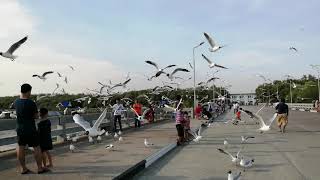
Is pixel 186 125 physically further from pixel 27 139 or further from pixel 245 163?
pixel 27 139

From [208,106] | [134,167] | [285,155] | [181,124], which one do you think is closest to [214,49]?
[181,124]

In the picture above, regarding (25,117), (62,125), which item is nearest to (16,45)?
(62,125)

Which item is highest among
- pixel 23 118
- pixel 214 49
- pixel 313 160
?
pixel 214 49

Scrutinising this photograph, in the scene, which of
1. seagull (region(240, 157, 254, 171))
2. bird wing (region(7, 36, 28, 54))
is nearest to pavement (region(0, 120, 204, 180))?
seagull (region(240, 157, 254, 171))

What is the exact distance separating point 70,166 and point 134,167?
4.57 feet

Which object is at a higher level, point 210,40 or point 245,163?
point 210,40

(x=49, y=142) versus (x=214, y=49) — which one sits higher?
(x=214, y=49)

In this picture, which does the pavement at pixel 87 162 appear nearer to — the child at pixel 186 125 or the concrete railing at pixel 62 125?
the concrete railing at pixel 62 125

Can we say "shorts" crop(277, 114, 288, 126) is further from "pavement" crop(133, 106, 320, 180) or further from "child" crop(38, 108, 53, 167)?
"child" crop(38, 108, 53, 167)

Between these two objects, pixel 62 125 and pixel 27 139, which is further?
pixel 62 125

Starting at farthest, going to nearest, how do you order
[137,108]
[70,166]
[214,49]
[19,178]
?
1. [137,108]
2. [214,49]
3. [70,166]
4. [19,178]

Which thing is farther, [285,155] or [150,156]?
[285,155]

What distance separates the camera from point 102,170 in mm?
10969

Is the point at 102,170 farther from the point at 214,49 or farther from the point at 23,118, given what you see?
the point at 214,49
